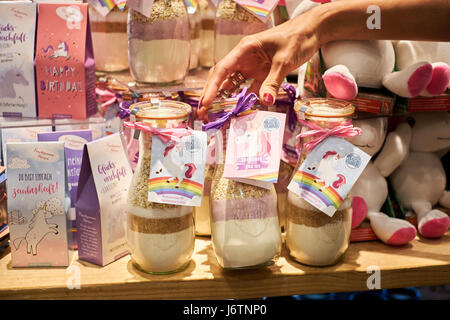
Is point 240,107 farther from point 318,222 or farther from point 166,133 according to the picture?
point 318,222

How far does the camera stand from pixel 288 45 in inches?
46.8

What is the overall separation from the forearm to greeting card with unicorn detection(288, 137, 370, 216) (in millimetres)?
334

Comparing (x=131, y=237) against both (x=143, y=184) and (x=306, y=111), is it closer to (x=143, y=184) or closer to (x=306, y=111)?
(x=143, y=184)

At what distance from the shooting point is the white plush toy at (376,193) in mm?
1265

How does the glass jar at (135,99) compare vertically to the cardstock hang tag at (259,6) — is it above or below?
below

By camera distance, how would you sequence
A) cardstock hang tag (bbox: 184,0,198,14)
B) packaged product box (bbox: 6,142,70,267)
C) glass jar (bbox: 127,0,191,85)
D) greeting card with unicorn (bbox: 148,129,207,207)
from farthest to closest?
cardstock hang tag (bbox: 184,0,198,14)
glass jar (bbox: 127,0,191,85)
packaged product box (bbox: 6,142,70,267)
greeting card with unicorn (bbox: 148,129,207,207)

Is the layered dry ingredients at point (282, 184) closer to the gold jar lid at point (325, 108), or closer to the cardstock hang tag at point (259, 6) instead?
the gold jar lid at point (325, 108)

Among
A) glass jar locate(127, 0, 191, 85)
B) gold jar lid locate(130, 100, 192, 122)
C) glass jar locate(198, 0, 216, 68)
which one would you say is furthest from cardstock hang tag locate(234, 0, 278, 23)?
gold jar lid locate(130, 100, 192, 122)

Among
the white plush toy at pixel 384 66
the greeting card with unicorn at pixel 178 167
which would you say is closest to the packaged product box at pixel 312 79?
the white plush toy at pixel 384 66

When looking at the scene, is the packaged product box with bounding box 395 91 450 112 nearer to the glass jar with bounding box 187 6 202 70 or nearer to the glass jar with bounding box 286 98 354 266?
the glass jar with bounding box 286 98 354 266

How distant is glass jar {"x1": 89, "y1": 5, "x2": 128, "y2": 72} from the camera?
1.55 metres

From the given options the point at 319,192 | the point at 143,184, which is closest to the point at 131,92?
the point at 143,184

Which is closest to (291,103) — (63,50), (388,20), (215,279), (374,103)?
(374,103)

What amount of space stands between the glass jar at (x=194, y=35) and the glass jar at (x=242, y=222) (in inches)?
19.3
